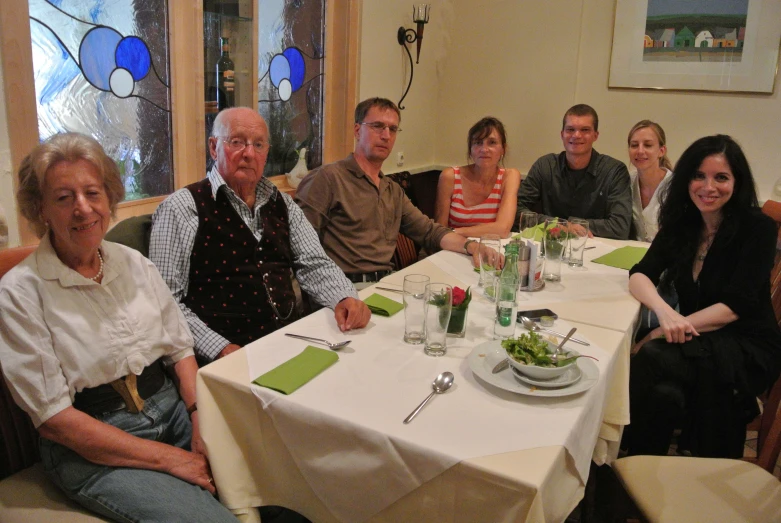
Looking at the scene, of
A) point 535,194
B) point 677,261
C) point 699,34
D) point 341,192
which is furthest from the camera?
point 699,34

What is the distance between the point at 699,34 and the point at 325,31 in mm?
2174

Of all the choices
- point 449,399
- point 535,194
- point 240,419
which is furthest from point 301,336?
point 535,194

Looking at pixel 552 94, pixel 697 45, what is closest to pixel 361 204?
pixel 552 94

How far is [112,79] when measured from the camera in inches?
90.9

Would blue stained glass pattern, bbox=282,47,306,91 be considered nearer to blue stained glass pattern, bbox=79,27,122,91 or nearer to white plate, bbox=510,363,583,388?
blue stained glass pattern, bbox=79,27,122,91

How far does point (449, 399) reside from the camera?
119cm

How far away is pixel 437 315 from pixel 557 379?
29cm

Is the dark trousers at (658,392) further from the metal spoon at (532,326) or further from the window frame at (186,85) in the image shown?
the window frame at (186,85)

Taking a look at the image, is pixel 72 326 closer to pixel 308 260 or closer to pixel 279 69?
pixel 308 260

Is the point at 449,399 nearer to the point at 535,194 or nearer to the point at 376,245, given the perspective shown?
the point at 376,245

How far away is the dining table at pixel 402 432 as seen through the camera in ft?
3.29

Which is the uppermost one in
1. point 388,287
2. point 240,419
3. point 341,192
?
point 341,192

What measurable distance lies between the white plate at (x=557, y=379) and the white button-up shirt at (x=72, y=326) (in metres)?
0.83

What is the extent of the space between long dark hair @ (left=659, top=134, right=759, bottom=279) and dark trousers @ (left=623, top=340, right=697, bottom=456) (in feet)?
1.00
